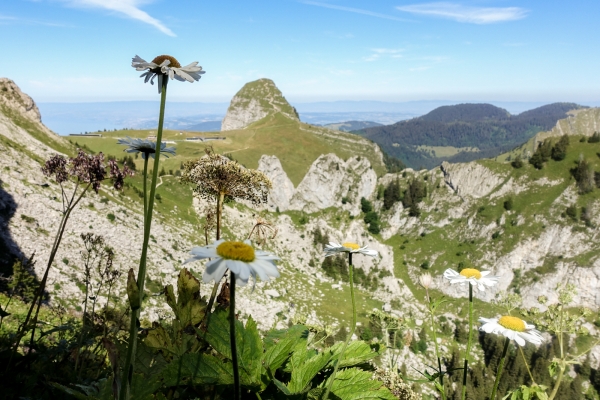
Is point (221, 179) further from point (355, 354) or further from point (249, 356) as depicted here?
point (355, 354)

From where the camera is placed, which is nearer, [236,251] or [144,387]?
[236,251]

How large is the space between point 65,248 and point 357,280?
3807 inches

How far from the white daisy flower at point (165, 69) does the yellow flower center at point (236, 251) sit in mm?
1172

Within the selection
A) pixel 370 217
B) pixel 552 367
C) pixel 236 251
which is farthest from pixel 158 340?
pixel 370 217

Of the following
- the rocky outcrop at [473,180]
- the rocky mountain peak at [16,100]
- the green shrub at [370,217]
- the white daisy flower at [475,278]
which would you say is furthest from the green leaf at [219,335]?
the rocky outcrop at [473,180]

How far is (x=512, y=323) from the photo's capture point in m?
3.00

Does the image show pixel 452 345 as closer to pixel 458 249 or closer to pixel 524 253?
pixel 458 249

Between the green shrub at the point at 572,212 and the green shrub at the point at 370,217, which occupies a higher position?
the green shrub at the point at 572,212

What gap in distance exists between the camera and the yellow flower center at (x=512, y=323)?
9.66 feet

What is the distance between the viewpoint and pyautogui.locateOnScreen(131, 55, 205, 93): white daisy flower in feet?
7.45

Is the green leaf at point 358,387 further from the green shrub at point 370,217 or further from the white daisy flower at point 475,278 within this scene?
the green shrub at point 370,217

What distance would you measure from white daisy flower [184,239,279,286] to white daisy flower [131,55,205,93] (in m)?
1.17

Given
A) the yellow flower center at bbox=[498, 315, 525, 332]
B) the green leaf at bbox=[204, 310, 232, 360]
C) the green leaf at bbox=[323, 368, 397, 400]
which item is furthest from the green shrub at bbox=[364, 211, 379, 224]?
the green leaf at bbox=[204, 310, 232, 360]

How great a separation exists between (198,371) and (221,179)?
8.33ft
